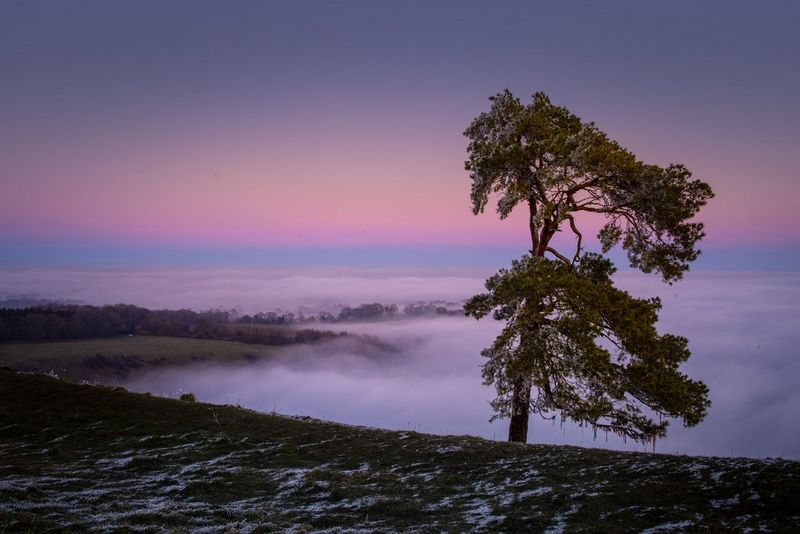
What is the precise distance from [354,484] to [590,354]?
10097 mm

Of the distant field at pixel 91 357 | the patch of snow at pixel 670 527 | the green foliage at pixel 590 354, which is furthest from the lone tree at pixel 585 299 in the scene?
the distant field at pixel 91 357

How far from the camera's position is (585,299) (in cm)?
2005

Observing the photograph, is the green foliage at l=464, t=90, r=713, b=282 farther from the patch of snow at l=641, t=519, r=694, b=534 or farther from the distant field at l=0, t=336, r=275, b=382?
the distant field at l=0, t=336, r=275, b=382

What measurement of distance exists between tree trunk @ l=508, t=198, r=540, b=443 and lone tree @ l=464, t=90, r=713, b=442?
0.06m

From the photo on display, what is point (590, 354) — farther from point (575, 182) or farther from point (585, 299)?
point (575, 182)

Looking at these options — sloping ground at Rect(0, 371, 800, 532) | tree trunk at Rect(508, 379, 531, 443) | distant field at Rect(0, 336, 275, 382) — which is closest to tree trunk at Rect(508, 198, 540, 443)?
tree trunk at Rect(508, 379, 531, 443)

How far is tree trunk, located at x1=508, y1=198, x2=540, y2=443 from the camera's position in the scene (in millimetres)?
21694

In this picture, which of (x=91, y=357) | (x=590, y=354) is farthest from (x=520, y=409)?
(x=91, y=357)

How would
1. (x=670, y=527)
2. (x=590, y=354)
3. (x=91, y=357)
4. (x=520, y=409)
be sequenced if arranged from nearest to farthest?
(x=670, y=527) → (x=590, y=354) → (x=520, y=409) → (x=91, y=357)

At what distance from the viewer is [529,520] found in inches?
454

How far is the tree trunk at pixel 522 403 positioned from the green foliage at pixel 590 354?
465mm

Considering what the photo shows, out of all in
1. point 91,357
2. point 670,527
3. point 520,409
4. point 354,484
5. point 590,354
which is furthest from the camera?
point 91,357

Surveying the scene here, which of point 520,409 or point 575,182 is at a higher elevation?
point 575,182

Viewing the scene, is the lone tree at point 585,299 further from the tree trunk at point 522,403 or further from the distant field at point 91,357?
the distant field at point 91,357
